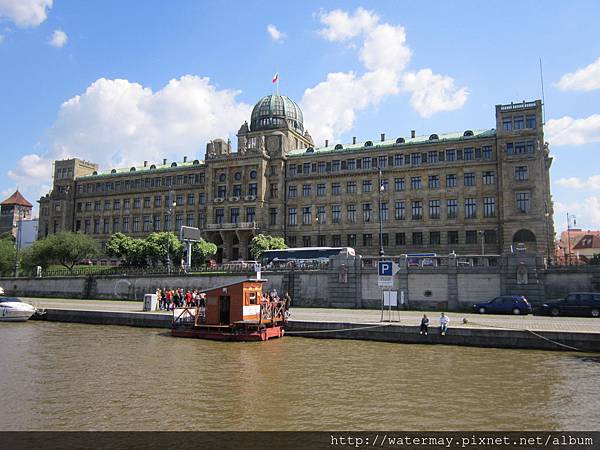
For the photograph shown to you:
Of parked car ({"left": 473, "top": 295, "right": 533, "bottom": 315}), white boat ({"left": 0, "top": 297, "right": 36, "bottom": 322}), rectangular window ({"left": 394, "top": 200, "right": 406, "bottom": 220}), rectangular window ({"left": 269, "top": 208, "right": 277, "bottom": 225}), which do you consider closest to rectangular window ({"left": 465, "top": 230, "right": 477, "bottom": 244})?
rectangular window ({"left": 394, "top": 200, "right": 406, "bottom": 220})

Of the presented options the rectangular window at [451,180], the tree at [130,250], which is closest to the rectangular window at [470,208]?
the rectangular window at [451,180]

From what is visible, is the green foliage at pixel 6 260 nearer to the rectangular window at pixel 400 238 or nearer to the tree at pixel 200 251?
the tree at pixel 200 251

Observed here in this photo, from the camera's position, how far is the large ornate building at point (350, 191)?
7281cm

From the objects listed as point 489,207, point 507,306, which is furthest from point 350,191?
point 507,306

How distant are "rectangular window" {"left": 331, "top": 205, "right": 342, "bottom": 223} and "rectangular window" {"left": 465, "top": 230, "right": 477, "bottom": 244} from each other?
815 inches

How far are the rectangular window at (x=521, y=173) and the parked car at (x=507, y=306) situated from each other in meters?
33.8

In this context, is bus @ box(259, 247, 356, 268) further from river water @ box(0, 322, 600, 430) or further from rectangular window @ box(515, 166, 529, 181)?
river water @ box(0, 322, 600, 430)

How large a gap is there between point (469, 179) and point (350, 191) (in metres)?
19.1

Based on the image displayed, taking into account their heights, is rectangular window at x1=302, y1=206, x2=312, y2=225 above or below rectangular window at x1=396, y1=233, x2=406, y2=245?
above

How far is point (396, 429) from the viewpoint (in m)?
16.3

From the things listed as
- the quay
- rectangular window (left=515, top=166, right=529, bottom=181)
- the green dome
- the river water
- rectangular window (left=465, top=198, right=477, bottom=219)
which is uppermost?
the green dome

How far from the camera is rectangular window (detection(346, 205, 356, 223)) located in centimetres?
8431

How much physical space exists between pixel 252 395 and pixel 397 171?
6560 cm

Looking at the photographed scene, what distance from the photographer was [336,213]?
282ft
